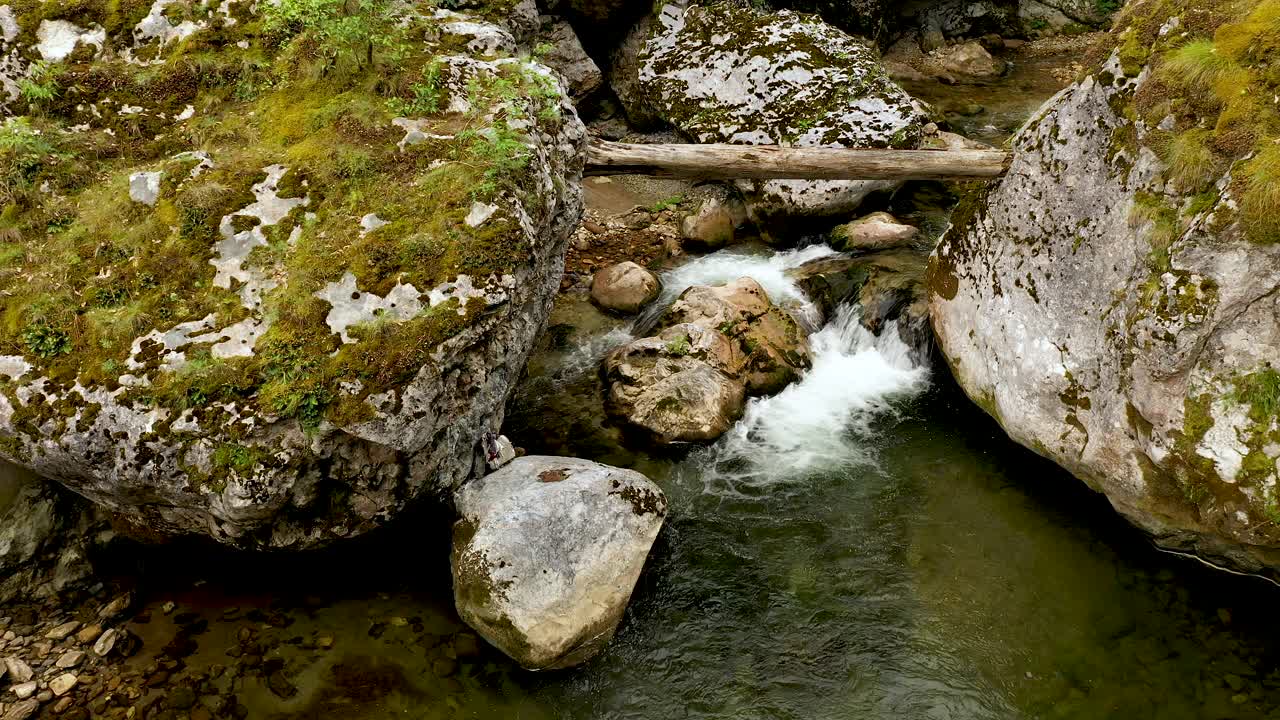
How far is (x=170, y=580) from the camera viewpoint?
644cm

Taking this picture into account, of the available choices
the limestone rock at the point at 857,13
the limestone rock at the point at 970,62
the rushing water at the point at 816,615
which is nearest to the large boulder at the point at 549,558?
the rushing water at the point at 816,615

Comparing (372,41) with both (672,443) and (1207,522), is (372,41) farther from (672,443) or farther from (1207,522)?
(1207,522)

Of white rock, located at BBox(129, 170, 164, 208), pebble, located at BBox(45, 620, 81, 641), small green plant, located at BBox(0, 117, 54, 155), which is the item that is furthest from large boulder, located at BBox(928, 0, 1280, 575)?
small green plant, located at BBox(0, 117, 54, 155)

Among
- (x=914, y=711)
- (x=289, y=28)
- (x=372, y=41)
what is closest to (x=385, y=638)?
(x=914, y=711)

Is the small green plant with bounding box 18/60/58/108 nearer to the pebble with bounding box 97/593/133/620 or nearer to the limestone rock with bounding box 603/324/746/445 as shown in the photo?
the pebble with bounding box 97/593/133/620

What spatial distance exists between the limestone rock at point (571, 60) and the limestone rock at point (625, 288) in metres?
5.33

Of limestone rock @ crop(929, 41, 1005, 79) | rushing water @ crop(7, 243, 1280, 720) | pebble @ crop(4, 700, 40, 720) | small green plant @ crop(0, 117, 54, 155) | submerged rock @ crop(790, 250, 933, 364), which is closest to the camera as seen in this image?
pebble @ crop(4, 700, 40, 720)

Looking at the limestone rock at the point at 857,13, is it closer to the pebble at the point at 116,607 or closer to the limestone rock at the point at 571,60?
the limestone rock at the point at 571,60

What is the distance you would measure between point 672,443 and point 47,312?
5.76 metres

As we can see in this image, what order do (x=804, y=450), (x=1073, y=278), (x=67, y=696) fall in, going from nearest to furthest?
(x=67, y=696) → (x=1073, y=278) → (x=804, y=450)

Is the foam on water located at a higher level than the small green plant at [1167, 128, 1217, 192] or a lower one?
lower

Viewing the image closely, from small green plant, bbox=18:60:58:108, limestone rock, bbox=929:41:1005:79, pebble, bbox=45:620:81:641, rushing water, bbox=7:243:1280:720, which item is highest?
limestone rock, bbox=929:41:1005:79

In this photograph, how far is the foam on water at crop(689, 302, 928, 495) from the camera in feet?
25.9

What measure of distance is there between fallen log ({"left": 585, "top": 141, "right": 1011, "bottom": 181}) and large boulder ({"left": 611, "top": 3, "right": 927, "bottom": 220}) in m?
2.36
